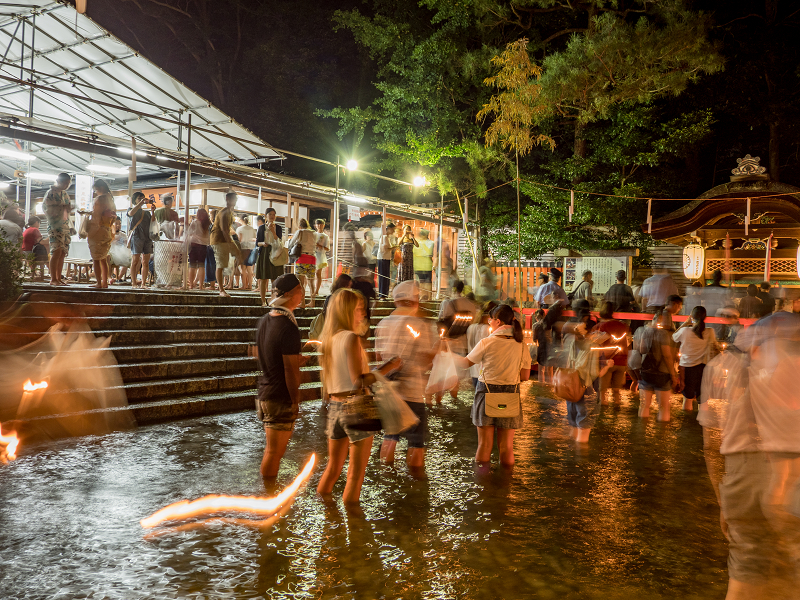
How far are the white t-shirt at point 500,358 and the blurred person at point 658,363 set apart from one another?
3.70m

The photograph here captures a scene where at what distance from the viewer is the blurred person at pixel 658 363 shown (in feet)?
27.7

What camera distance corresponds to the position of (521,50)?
647 inches

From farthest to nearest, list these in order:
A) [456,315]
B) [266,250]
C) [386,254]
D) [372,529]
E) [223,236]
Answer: [386,254] → [266,250] → [223,236] → [456,315] → [372,529]

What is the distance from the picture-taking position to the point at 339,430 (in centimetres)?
464

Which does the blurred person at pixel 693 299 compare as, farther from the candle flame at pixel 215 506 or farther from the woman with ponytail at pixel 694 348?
the candle flame at pixel 215 506

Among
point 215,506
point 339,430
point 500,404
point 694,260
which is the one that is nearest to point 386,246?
point 694,260

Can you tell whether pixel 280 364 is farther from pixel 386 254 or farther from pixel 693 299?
pixel 693 299

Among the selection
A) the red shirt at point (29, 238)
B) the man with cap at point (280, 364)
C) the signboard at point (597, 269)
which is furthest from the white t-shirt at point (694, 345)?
the red shirt at point (29, 238)

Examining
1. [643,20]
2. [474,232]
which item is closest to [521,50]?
[643,20]

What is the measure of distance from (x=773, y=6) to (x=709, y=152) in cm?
569

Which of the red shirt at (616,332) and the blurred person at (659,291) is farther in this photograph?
the blurred person at (659,291)

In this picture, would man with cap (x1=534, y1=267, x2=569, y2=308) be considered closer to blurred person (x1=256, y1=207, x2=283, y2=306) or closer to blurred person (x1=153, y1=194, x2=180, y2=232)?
blurred person (x1=256, y1=207, x2=283, y2=306)

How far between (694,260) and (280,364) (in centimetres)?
1555

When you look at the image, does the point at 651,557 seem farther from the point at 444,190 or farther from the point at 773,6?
the point at 773,6
